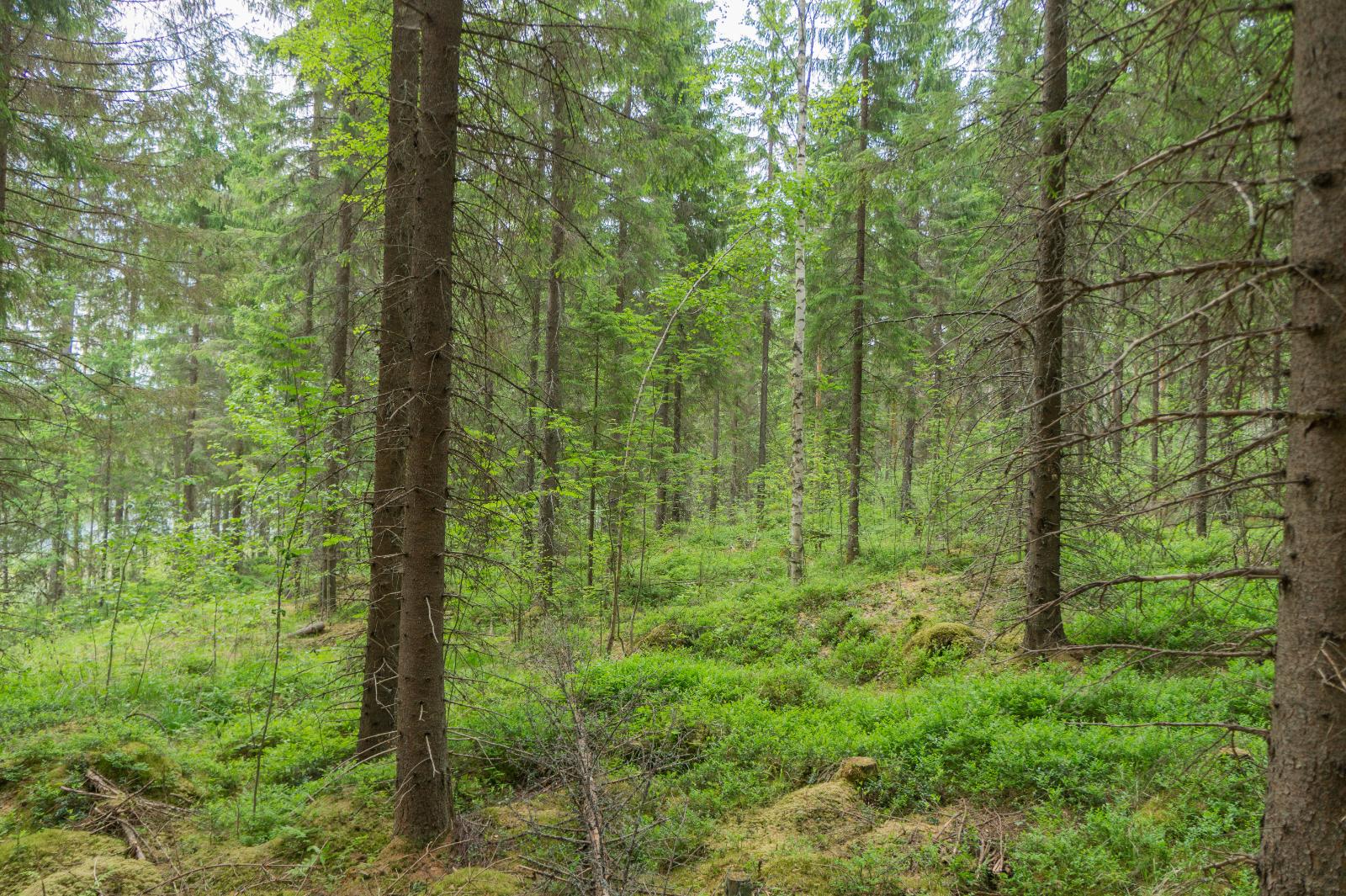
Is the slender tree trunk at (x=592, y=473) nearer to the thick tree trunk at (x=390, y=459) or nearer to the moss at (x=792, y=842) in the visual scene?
the thick tree trunk at (x=390, y=459)

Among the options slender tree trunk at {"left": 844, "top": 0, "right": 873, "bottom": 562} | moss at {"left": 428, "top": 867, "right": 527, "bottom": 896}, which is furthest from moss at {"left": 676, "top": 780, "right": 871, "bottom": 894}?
slender tree trunk at {"left": 844, "top": 0, "right": 873, "bottom": 562}

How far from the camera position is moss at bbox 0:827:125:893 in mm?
4035

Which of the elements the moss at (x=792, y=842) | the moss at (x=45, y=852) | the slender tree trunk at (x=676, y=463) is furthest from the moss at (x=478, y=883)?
the slender tree trunk at (x=676, y=463)

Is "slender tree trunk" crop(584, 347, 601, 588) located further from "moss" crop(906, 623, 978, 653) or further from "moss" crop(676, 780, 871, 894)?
"moss" crop(676, 780, 871, 894)

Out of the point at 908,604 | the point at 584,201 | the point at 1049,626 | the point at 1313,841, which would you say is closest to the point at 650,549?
the point at 908,604

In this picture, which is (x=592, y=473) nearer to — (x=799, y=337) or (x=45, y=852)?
(x=799, y=337)

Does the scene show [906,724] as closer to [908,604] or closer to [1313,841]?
[1313,841]

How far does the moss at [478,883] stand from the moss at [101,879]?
1.91 m

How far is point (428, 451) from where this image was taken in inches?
176

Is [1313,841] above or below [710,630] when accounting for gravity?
above

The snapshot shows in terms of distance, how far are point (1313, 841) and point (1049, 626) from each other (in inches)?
222

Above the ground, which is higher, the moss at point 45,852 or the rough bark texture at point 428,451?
the rough bark texture at point 428,451

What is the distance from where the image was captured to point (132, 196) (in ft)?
31.0

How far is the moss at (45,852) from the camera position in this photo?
404 cm
